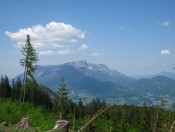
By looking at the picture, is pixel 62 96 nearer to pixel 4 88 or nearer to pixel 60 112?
pixel 60 112

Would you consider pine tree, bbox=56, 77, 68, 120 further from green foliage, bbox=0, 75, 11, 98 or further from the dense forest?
green foliage, bbox=0, 75, 11, 98

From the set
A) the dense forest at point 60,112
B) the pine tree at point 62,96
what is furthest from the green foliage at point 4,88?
the pine tree at point 62,96

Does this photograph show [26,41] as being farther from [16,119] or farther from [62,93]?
[16,119]

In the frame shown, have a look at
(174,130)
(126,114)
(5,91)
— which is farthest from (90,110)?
(174,130)

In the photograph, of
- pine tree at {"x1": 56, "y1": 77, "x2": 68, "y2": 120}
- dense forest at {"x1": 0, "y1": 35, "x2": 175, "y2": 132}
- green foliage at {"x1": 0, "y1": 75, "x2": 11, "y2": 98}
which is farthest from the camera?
green foliage at {"x1": 0, "y1": 75, "x2": 11, "y2": 98}

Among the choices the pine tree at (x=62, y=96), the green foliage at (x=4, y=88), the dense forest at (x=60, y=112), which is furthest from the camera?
the green foliage at (x=4, y=88)

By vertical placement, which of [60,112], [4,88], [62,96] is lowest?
[60,112]

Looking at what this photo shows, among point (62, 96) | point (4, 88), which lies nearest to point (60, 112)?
point (62, 96)

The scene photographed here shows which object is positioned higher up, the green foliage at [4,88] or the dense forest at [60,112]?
the green foliage at [4,88]

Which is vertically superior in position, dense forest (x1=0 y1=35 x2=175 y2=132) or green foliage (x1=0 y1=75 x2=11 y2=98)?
green foliage (x1=0 y1=75 x2=11 y2=98)

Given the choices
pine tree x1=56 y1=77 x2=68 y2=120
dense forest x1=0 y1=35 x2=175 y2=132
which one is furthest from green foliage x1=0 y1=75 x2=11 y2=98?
pine tree x1=56 y1=77 x2=68 y2=120

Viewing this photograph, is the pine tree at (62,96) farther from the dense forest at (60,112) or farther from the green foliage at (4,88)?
the green foliage at (4,88)

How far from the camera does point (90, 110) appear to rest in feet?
455

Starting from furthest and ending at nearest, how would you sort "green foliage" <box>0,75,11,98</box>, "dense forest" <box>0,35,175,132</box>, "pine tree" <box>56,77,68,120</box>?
"green foliage" <box>0,75,11,98</box>, "pine tree" <box>56,77,68,120</box>, "dense forest" <box>0,35,175,132</box>
